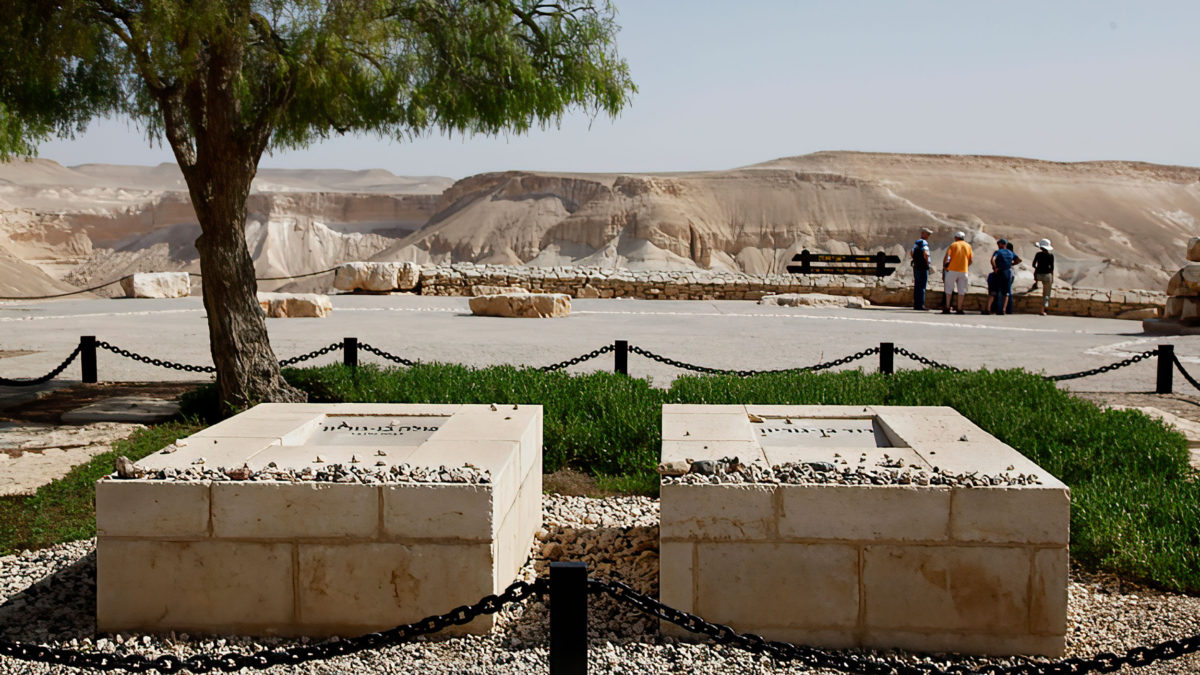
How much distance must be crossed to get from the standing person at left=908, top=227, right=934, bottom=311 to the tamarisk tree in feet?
41.6

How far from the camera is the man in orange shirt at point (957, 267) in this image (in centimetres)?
1956

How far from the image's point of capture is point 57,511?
5543 mm

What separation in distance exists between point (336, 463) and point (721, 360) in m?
7.77

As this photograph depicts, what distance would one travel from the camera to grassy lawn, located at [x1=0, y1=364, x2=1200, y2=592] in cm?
482

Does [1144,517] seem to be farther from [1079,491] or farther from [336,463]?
[336,463]

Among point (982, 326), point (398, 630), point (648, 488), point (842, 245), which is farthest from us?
point (842, 245)

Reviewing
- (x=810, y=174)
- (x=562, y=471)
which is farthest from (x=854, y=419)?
(x=810, y=174)

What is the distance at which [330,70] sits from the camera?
7805mm

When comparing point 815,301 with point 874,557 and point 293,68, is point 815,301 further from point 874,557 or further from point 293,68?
point 874,557

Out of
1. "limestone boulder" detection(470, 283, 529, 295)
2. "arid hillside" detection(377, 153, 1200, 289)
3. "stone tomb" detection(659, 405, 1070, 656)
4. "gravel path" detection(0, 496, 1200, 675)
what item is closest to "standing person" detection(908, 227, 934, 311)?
"limestone boulder" detection(470, 283, 529, 295)

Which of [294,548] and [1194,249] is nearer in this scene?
[294,548]

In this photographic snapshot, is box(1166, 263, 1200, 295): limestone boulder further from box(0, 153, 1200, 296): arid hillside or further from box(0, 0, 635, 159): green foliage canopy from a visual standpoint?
box(0, 153, 1200, 296): arid hillside

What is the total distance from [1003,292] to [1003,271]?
1.75ft

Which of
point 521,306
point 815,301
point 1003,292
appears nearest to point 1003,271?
point 1003,292
